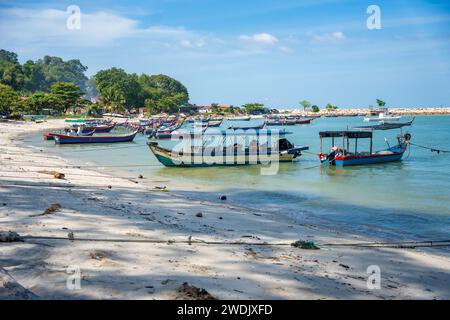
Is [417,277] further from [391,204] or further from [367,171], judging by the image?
[367,171]

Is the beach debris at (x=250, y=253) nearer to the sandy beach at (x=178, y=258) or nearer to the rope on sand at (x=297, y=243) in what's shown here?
the sandy beach at (x=178, y=258)

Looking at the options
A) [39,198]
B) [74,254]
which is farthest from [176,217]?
[74,254]

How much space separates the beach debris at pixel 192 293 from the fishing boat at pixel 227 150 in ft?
73.6

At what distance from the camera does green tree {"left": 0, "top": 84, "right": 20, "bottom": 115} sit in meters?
69.8

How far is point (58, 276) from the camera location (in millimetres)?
5375

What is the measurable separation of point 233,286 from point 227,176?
18534 millimetres

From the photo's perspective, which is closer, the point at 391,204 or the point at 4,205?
the point at 4,205

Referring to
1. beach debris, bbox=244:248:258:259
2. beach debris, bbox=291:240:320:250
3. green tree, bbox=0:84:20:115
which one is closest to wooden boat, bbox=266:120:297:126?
green tree, bbox=0:84:20:115

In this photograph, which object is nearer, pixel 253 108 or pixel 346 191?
pixel 346 191

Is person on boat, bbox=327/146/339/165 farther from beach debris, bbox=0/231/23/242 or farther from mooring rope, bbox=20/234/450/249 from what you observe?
beach debris, bbox=0/231/23/242

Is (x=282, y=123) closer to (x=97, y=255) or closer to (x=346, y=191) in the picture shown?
(x=346, y=191)

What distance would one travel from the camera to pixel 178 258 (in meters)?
6.80

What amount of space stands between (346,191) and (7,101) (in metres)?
66.6

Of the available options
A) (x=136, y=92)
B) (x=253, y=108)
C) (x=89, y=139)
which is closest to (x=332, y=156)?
(x=89, y=139)
